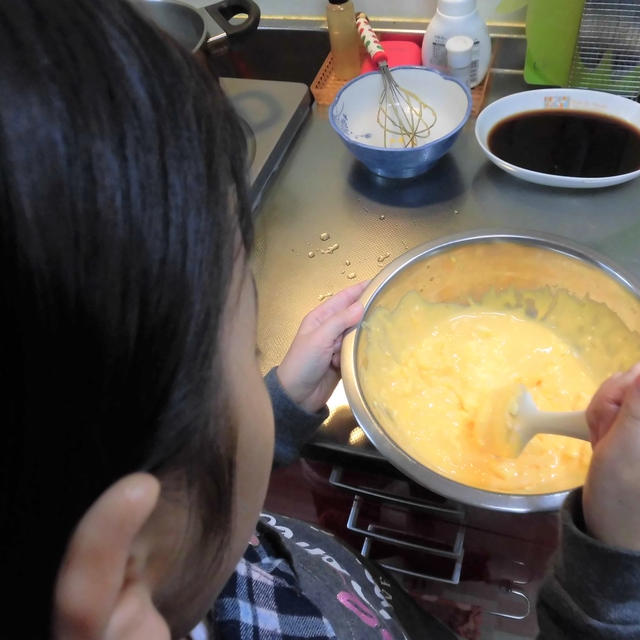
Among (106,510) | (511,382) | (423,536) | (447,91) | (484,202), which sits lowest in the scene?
(423,536)

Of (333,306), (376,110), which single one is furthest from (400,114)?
(333,306)

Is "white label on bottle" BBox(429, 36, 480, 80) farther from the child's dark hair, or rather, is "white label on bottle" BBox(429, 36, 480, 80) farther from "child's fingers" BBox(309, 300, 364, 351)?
the child's dark hair

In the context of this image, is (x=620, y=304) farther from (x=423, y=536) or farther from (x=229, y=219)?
(x=229, y=219)

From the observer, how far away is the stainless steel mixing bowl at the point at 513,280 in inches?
28.0

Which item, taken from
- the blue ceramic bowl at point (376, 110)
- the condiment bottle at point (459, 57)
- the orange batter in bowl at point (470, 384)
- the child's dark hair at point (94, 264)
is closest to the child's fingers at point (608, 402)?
the orange batter in bowl at point (470, 384)

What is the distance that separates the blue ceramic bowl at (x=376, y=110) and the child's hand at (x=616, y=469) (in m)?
0.50

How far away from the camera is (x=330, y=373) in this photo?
72 cm

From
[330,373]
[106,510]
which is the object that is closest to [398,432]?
[330,373]

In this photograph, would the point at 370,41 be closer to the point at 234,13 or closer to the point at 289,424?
the point at 234,13

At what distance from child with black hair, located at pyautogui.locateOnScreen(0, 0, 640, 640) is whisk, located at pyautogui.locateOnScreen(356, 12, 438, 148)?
2.38ft

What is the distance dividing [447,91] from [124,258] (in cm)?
86

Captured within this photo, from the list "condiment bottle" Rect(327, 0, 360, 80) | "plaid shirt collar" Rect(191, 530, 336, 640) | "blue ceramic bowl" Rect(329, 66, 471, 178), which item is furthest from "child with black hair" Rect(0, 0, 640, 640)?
"condiment bottle" Rect(327, 0, 360, 80)

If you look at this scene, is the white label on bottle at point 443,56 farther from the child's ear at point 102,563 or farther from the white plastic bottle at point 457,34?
the child's ear at point 102,563

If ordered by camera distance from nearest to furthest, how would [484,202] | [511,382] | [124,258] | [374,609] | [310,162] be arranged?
[124,258]
[374,609]
[511,382]
[484,202]
[310,162]
